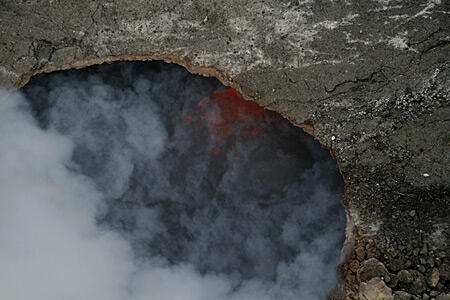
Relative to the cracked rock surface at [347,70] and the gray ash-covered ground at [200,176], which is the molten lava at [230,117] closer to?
the gray ash-covered ground at [200,176]

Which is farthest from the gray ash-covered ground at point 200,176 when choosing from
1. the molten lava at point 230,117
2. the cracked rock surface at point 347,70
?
the cracked rock surface at point 347,70

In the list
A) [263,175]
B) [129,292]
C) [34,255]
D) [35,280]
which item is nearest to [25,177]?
[34,255]

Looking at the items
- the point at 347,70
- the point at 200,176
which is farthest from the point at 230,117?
the point at 347,70

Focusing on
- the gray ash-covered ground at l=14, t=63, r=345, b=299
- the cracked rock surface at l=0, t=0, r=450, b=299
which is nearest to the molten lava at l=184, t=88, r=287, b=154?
the gray ash-covered ground at l=14, t=63, r=345, b=299

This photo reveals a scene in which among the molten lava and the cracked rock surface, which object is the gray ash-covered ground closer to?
the molten lava

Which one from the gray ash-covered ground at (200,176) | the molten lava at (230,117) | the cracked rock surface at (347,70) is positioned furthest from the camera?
the molten lava at (230,117)

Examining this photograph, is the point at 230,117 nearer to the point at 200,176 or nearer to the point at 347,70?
the point at 200,176

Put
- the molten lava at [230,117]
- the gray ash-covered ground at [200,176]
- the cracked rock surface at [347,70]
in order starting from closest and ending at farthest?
1. the cracked rock surface at [347,70]
2. the gray ash-covered ground at [200,176]
3. the molten lava at [230,117]
